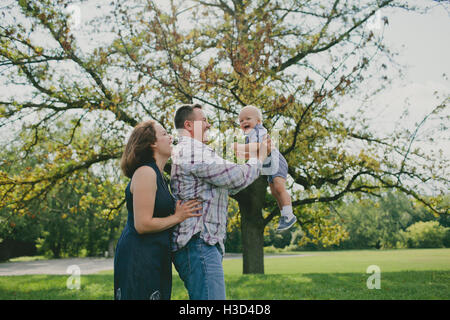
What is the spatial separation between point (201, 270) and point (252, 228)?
906cm

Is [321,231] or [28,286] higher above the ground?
[321,231]

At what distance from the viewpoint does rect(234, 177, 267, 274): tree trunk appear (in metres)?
11.0

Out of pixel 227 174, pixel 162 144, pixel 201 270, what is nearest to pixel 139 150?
pixel 162 144

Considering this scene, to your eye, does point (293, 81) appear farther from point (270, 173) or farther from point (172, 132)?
point (270, 173)

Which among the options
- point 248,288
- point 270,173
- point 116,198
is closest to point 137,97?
point 116,198

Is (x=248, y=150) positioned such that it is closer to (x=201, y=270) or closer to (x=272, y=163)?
(x=272, y=163)

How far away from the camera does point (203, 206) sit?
88.4 inches

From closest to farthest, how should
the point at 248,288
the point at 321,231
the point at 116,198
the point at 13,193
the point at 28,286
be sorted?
the point at 248,288 → the point at 13,193 → the point at 28,286 → the point at 116,198 → the point at 321,231

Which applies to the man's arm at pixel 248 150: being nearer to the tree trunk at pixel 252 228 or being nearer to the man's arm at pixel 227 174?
the man's arm at pixel 227 174

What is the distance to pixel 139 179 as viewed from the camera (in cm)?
217

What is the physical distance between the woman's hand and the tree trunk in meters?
8.71

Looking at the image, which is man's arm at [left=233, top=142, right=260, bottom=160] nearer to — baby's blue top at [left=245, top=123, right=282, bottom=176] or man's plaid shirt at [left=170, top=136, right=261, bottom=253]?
man's plaid shirt at [left=170, top=136, right=261, bottom=253]

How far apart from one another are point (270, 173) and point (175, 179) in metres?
1.14

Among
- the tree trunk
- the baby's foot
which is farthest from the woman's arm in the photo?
the tree trunk
